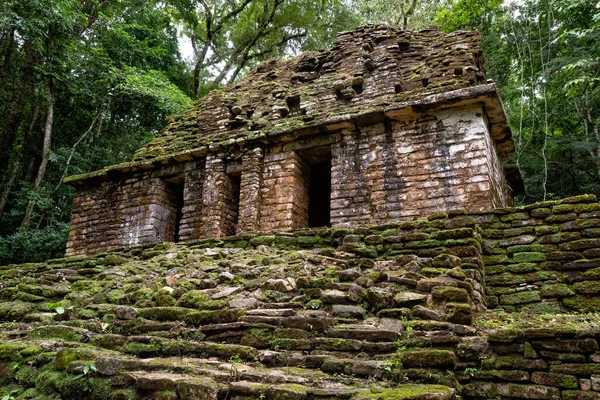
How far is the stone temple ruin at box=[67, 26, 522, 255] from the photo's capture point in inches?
288

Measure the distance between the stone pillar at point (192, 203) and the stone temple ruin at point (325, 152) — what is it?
3cm

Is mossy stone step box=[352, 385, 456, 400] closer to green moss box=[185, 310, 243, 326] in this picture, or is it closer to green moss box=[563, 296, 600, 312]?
green moss box=[185, 310, 243, 326]

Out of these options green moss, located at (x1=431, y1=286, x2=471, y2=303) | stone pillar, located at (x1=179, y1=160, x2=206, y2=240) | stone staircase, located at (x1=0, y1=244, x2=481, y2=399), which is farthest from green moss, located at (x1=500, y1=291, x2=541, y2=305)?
stone pillar, located at (x1=179, y1=160, x2=206, y2=240)

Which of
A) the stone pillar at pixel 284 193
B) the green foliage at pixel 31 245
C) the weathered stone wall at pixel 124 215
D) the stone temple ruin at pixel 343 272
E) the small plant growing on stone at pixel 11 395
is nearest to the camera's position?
the stone temple ruin at pixel 343 272

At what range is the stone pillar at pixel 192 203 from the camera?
30.8 ft

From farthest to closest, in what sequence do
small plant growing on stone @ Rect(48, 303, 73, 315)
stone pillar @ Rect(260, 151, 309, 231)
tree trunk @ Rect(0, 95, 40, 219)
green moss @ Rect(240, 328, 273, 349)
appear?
tree trunk @ Rect(0, 95, 40, 219) → stone pillar @ Rect(260, 151, 309, 231) → small plant growing on stone @ Rect(48, 303, 73, 315) → green moss @ Rect(240, 328, 273, 349)

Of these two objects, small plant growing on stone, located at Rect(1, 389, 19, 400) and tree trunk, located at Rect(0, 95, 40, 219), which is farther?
tree trunk, located at Rect(0, 95, 40, 219)

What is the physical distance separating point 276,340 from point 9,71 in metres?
16.9

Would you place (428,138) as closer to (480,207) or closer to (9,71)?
(480,207)

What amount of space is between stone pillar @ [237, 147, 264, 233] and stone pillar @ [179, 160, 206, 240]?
3.87ft

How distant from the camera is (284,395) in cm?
244

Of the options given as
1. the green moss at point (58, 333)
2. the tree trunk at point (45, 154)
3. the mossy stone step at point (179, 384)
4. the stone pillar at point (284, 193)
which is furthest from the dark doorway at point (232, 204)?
the tree trunk at point (45, 154)

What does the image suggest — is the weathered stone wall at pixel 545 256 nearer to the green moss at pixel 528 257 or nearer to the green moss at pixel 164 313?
the green moss at pixel 528 257

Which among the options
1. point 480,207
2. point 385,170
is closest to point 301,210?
point 385,170
